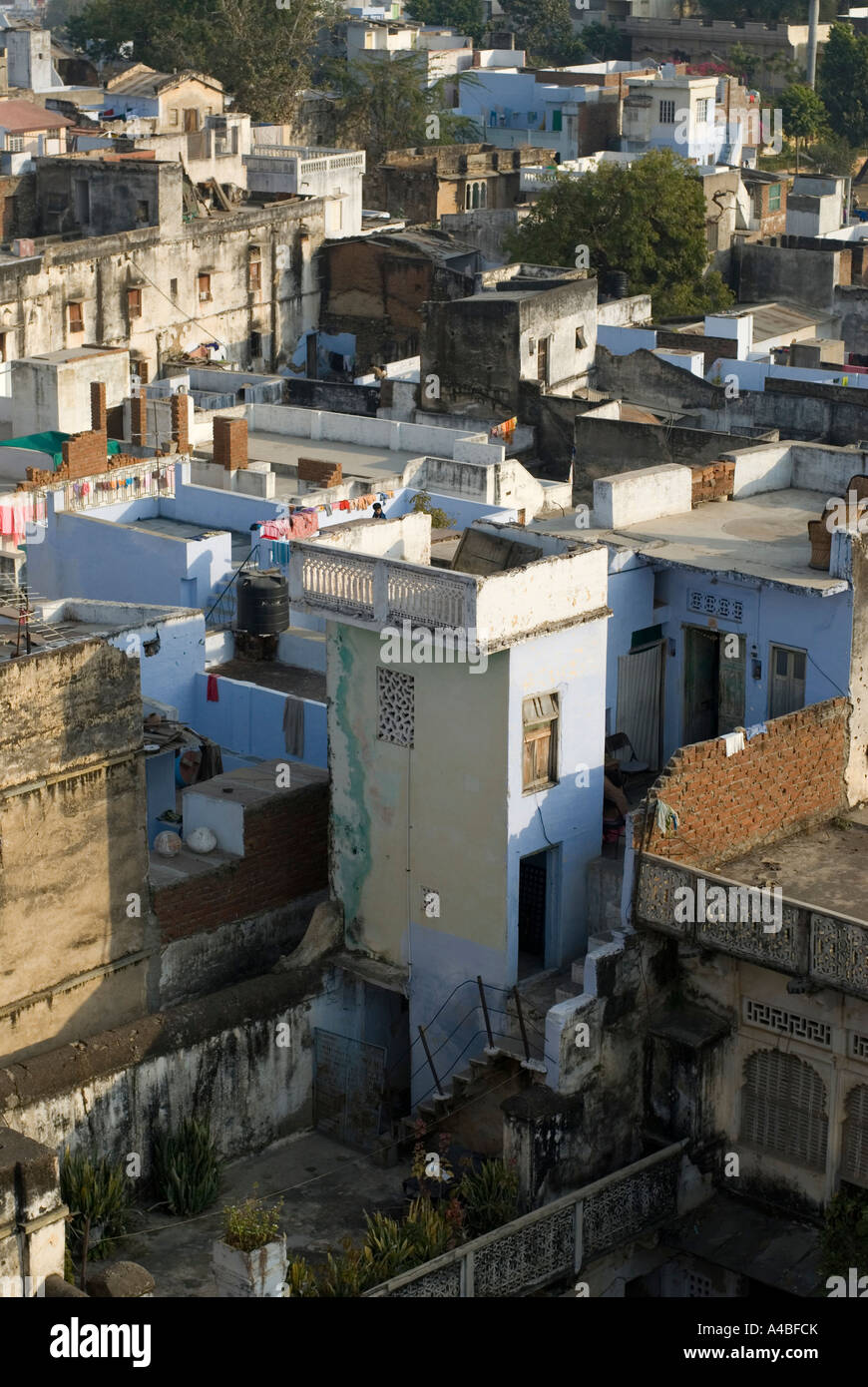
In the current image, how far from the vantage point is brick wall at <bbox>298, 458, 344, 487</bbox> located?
44.5m

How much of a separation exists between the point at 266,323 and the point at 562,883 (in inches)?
1806

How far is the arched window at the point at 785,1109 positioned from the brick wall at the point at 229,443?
2168cm

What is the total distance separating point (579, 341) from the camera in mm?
55469

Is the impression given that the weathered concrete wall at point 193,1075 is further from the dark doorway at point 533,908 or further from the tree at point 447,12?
the tree at point 447,12

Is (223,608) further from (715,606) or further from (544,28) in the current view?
(544,28)

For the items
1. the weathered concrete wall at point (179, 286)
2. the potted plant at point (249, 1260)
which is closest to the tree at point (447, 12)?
the weathered concrete wall at point (179, 286)

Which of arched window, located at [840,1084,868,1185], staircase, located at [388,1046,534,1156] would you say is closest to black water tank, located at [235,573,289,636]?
staircase, located at [388,1046,534,1156]

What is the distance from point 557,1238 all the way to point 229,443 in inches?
908

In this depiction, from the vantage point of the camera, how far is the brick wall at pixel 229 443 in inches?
1769

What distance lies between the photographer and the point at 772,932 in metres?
25.2

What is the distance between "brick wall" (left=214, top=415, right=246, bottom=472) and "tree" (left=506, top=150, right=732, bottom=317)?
23787mm

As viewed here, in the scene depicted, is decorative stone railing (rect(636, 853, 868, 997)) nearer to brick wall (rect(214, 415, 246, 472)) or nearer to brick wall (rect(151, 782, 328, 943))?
brick wall (rect(151, 782, 328, 943))

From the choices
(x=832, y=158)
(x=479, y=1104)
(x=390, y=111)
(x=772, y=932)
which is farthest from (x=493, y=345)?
(x=832, y=158)
